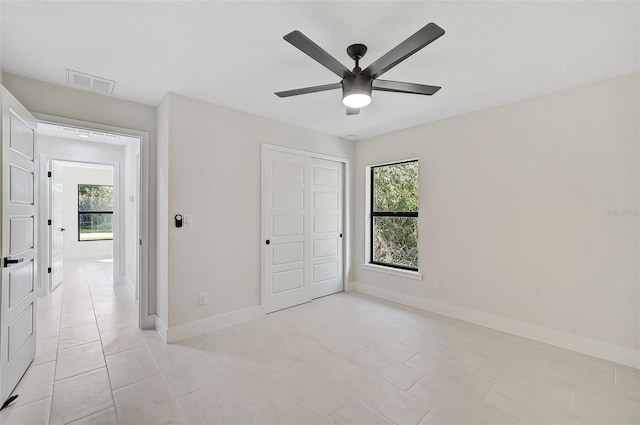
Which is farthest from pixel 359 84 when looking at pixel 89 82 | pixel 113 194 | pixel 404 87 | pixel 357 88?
pixel 113 194

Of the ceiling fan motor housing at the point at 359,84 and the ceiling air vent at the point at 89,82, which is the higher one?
the ceiling air vent at the point at 89,82

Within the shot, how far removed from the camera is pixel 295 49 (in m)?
2.12

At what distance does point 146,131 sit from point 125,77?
0.71 metres

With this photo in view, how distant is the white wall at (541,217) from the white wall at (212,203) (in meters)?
2.24

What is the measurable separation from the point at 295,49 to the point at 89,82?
2.02 m

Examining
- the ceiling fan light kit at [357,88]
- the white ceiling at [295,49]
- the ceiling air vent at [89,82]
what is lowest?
the ceiling fan light kit at [357,88]

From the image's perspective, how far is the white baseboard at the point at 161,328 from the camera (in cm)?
290

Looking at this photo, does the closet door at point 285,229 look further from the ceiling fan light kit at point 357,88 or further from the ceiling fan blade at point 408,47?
the ceiling fan blade at point 408,47

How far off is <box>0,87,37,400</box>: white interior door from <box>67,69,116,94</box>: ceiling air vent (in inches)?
18.7

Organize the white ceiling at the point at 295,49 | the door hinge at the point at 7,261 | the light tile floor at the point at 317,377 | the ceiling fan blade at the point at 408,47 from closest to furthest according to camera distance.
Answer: the ceiling fan blade at the point at 408,47 < the white ceiling at the point at 295,49 < the light tile floor at the point at 317,377 < the door hinge at the point at 7,261

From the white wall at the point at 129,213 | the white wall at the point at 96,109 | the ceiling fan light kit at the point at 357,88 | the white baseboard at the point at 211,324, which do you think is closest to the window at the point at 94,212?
the white wall at the point at 129,213

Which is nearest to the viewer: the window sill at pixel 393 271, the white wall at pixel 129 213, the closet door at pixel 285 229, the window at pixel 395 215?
the closet door at pixel 285 229

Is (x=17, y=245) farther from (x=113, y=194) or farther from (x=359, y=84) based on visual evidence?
(x=113, y=194)

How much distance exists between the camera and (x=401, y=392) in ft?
6.80
